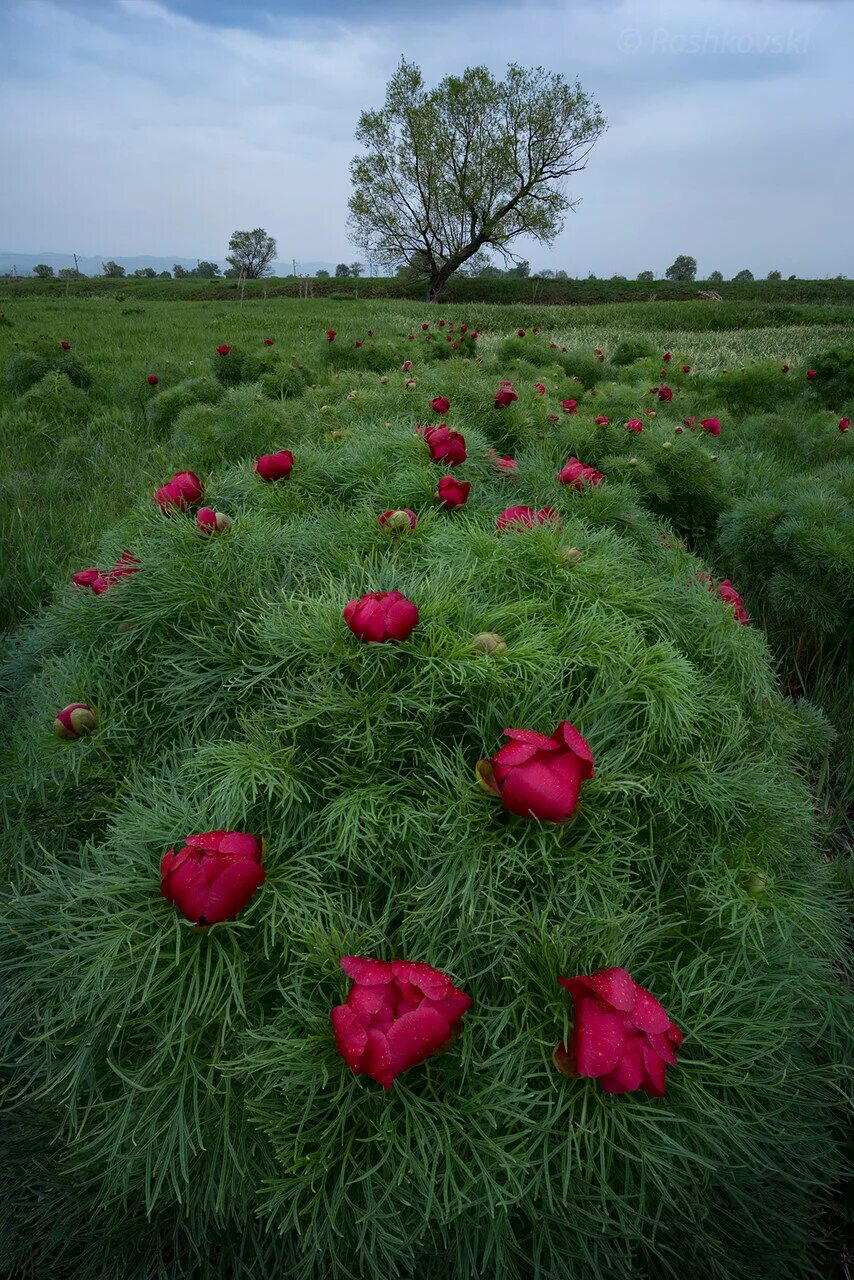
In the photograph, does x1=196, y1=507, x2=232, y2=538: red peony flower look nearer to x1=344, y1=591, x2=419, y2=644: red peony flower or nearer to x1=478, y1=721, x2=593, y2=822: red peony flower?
x1=344, y1=591, x2=419, y2=644: red peony flower

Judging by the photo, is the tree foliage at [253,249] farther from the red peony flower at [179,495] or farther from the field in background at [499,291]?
the red peony flower at [179,495]

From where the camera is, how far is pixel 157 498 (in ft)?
6.04

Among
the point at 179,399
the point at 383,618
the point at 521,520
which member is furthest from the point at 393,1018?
the point at 179,399

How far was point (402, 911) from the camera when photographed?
114 cm

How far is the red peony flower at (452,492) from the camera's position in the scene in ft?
6.01

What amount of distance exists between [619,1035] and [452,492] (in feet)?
4.46

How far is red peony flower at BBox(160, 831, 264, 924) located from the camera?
933mm

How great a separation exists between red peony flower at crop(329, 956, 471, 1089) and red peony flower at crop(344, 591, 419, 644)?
1.79 ft

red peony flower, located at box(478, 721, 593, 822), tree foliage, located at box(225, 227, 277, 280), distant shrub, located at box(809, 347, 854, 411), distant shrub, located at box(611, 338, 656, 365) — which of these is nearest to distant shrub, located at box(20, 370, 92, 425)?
red peony flower, located at box(478, 721, 593, 822)

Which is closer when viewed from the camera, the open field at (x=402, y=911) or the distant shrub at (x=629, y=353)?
the open field at (x=402, y=911)

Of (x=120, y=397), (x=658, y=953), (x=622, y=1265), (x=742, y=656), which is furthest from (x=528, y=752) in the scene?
(x=120, y=397)

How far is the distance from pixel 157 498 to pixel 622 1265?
1.87 metres

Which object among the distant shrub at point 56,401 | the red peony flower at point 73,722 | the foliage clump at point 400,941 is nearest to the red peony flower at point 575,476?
the foliage clump at point 400,941

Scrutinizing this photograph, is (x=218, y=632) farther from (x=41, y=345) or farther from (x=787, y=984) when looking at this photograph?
(x=41, y=345)
